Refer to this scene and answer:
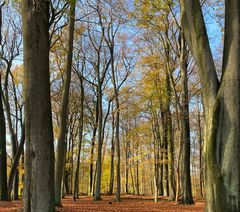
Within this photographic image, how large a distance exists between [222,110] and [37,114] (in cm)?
337

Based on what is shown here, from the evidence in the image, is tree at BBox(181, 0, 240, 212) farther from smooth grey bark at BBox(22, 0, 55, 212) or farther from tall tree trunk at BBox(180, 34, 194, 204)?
tall tree trunk at BBox(180, 34, 194, 204)

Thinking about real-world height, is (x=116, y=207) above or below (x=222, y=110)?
below

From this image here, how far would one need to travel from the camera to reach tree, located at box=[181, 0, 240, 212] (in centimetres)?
420

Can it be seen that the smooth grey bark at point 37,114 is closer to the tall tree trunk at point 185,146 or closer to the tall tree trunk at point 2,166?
→ the tall tree trunk at point 2,166

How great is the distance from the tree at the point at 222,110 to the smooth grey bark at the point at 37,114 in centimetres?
294

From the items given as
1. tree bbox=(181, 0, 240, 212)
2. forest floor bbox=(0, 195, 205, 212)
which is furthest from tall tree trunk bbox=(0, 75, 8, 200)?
tree bbox=(181, 0, 240, 212)

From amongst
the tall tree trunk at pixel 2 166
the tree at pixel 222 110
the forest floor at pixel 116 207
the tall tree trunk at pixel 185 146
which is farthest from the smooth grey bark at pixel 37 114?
the tall tree trunk at pixel 185 146

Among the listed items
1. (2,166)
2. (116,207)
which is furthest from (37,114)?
(2,166)

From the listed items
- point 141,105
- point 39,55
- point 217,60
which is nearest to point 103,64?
point 141,105

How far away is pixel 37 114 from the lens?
18.2 feet

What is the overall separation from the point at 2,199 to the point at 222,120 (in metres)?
12.2

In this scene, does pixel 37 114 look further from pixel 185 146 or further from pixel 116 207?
pixel 185 146

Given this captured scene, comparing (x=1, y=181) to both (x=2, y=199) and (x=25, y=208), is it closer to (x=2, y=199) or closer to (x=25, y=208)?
(x=2, y=199)

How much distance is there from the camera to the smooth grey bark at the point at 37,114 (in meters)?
5.38
